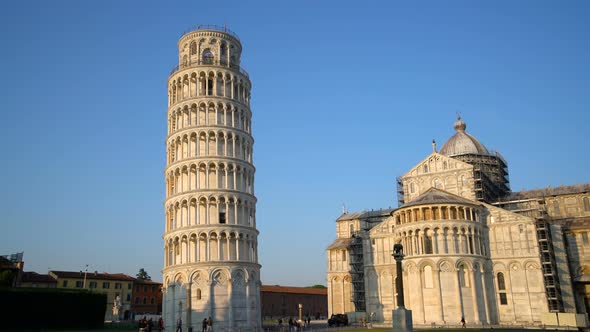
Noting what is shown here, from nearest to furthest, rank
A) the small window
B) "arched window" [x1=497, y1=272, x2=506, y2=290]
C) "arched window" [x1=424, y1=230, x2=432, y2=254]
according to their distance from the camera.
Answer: "arched window" [x1=424, y1=230, x2=432, y2=254], "arched window" [x1=497, y1=272, x2=506, y2=290], the small window

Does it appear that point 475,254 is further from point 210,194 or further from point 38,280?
point 38,280

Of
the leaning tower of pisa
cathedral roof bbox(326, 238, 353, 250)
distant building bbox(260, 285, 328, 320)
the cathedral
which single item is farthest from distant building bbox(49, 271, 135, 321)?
the cathedral

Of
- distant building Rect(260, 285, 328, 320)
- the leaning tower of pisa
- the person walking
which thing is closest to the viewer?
the person walking

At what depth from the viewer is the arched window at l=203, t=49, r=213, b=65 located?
182 feet

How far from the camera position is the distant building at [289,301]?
92619 mm

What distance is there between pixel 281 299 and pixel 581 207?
52.5 metres

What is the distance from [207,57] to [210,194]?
1544cm

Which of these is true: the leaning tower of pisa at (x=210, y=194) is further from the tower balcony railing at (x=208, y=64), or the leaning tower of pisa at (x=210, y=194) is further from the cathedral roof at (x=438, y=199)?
the cathedral roof at (x=438, y=199)

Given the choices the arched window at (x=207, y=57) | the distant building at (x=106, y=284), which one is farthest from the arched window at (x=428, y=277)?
the distant building at (x=106, y=284)

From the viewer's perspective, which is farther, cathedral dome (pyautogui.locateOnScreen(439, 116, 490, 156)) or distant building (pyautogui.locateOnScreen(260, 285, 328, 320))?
distant building (pyautogui.locateOnScreen(260, 285, 328, 320))

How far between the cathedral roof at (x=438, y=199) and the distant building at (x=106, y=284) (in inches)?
1969

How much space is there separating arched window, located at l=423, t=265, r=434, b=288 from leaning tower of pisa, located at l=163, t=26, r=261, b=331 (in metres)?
18.0

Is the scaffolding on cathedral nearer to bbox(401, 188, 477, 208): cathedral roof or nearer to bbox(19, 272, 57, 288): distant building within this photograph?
bbox(401, 188, 477, 208): cathedral roof

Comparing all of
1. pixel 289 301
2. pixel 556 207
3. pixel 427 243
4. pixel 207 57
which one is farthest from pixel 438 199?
pixel 289 301
